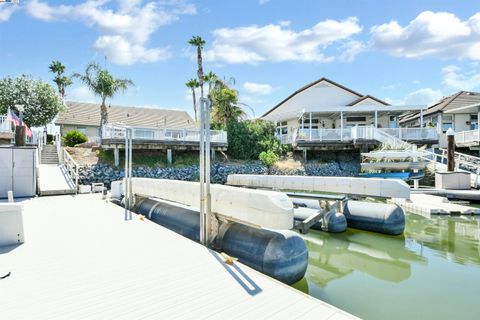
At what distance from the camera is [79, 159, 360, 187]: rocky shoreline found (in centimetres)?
1873

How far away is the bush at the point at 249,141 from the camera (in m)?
25.4

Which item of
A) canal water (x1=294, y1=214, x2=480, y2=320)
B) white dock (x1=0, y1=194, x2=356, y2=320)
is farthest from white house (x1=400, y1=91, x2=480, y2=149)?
white dock (x1=0, y1=194, x2=356, y2=320)

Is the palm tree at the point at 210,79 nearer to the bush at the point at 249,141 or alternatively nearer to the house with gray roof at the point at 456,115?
the bush at the point at 249,141

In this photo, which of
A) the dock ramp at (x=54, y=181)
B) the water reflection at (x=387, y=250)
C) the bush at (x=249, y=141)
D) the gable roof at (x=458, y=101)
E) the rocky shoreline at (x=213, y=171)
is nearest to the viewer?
the water reflection at (x=387, y=250)

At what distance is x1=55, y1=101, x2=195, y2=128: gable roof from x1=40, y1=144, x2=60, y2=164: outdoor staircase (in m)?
10.3

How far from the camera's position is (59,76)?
38.1 meters

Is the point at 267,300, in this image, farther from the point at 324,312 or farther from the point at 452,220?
the point at 452,220

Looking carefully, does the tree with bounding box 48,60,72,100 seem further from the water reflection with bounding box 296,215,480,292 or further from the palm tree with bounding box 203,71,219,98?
the water reflection with bounding box 296,215,480,292

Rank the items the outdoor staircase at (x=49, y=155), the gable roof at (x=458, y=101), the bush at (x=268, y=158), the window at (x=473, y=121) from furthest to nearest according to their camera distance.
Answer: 1. the gable roof at (x=458, y=101)
2. the window at (x=473, y=121)
3. the bush at (x=268, y=158)
4. the outdoor staircase at (x=49, y=155)

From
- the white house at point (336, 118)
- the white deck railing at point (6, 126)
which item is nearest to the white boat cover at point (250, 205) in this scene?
the white deck railing at point (6, 126)

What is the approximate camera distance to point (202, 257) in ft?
16.8

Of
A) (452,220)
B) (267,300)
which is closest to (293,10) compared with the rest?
(452,220)

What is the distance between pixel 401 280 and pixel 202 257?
161 inches

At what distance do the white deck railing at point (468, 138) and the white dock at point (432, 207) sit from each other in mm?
11289
